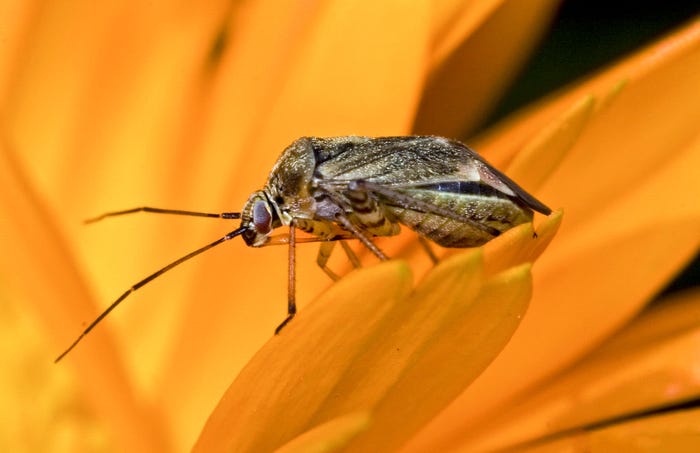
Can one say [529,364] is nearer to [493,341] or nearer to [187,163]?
[493,341]

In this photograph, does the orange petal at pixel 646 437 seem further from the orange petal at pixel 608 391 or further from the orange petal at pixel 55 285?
the orange petal at pixel 55 285

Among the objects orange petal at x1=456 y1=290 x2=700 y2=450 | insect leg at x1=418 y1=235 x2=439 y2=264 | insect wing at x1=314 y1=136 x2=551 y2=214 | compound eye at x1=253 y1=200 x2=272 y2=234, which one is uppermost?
insect wing at x1=314 y1=136 x2=551 y2=214

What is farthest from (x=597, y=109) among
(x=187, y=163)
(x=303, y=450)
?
(x=187, y=163)

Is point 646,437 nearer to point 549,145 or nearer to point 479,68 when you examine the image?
point 549,145

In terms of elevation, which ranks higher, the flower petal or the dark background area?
→ the dark background area

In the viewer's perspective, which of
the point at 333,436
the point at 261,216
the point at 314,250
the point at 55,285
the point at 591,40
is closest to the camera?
the point at 333,436

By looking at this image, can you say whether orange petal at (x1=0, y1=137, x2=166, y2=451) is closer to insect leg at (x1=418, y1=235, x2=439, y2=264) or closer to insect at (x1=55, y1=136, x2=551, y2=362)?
insect at (x1=55, y1=136, x2=551, y2=362)

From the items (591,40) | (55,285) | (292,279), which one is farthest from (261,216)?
(591,40)

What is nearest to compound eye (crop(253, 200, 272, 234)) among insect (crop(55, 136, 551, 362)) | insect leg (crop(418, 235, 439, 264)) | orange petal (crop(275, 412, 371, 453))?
insect (crop(55, 136, 551, 362))
